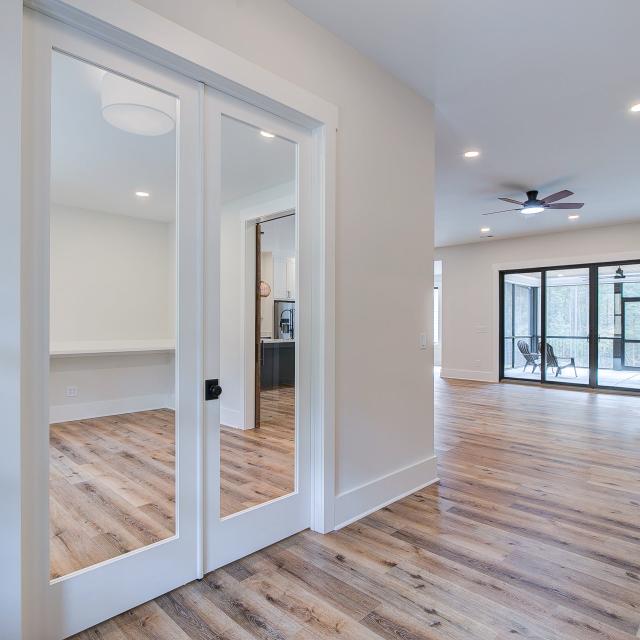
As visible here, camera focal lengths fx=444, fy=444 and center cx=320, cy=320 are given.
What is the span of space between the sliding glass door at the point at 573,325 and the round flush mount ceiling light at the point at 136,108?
832cm

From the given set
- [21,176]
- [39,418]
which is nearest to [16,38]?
[21,176]

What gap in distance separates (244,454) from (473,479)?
2024mm

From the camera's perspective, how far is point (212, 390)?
83.6 inches

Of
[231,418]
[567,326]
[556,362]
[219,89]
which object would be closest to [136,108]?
[219,89]

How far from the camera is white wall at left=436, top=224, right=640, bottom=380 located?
812 centimetres

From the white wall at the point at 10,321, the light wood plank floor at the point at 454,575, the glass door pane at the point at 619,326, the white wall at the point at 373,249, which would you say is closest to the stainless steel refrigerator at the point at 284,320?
the white wall at the point at 373,249

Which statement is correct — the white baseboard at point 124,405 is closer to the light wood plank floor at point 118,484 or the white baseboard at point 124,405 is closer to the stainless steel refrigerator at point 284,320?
the light wood plank floor at point 118,484

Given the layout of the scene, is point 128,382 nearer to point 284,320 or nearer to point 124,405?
point 124,405

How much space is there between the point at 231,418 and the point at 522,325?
321 inches

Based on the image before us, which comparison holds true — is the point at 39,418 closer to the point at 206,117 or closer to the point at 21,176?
the point at 21,176

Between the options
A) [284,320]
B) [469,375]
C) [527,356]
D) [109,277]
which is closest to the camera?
[109,277]

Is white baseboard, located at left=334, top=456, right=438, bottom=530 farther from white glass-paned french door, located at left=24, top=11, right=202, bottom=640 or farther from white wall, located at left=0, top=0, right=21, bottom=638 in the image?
white wall, located at left=0, top=0, right=21, bottom=638

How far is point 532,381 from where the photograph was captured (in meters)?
8.96

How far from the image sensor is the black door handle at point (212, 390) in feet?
6.91
